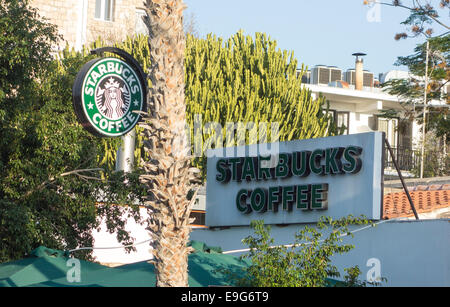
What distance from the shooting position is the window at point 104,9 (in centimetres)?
4322

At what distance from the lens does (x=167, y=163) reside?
10047 millimetres

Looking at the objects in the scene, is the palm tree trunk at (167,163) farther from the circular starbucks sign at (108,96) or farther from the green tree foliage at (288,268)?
the circular starbucks sign at (108,96)

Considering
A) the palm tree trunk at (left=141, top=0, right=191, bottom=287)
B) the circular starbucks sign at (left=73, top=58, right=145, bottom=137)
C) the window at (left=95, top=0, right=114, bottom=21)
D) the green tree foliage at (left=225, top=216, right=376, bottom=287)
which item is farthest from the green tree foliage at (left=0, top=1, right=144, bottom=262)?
the window at (left=95, top=0, right=114, bottom=21)

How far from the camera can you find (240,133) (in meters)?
30.7

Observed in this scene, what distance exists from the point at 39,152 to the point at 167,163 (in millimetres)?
6472

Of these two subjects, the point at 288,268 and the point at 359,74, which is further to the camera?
the point at 359,74

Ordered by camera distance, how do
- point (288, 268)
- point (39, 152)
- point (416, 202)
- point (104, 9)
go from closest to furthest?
point (288, 268), point (39, 152), point (416, 202), point (104, 9)

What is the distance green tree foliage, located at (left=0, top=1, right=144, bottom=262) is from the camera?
1543 centimetres

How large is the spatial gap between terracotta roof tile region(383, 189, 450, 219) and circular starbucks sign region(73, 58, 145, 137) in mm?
8301

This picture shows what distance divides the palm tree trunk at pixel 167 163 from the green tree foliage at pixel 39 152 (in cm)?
548

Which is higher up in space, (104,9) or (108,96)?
(104,9)

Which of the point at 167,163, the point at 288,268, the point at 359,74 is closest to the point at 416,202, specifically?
the point at 288,268

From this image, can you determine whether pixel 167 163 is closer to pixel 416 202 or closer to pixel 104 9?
pixel 416 202

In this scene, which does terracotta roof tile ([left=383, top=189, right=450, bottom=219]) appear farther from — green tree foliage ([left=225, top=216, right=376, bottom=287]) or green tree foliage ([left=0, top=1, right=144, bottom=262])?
green tree foliage ([left=225, top=216, right=376, bottom=287])
